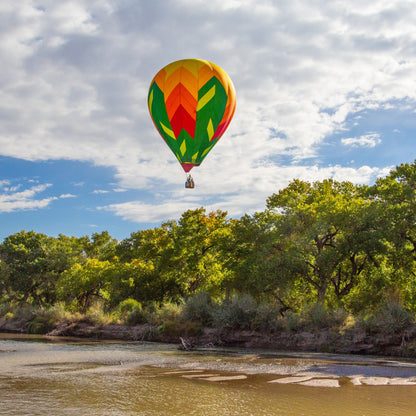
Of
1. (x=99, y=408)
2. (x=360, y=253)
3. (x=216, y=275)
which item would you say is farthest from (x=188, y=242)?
(x=99, y=408)

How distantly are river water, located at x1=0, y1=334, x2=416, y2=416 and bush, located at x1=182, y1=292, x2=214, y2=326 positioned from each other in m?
9.56

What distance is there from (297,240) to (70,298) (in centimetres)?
3041

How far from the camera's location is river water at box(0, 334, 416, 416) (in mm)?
10312

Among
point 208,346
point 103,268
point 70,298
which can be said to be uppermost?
point 103,268

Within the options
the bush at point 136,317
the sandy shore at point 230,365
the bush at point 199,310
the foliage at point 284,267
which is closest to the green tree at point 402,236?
the foliage at point 284,267

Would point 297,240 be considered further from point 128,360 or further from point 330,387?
point 330,387

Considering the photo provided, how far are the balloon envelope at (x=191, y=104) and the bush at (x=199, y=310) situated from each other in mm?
12989

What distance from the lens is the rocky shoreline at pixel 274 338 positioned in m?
22.8

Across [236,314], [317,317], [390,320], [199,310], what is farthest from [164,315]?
[390,320]

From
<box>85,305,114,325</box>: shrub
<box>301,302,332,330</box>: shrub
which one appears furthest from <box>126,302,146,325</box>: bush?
<box>301,302,332,330</box>: shrub

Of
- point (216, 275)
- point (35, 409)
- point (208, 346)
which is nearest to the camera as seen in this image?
point (35, 409)

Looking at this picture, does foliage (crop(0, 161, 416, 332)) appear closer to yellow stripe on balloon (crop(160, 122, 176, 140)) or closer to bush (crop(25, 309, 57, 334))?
bush (crop(25, 309, 57, 334))

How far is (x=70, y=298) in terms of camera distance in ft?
162

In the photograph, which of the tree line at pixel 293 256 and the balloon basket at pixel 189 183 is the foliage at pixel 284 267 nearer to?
the tree line at pixel 293 256
